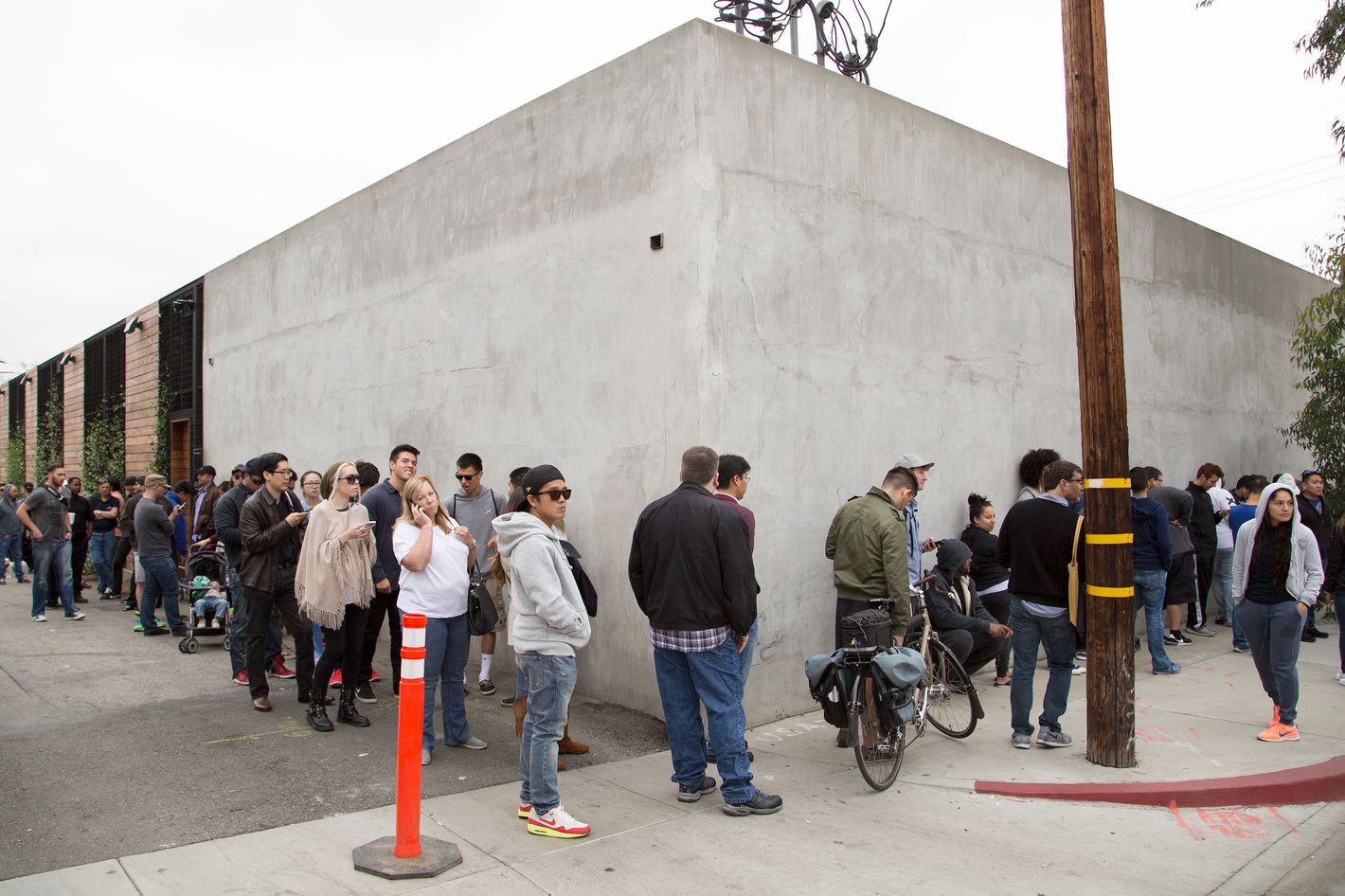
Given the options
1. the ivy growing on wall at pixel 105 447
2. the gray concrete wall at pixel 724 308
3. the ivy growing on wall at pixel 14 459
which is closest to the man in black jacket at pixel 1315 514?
the gray concrete wall at pixel 724 308

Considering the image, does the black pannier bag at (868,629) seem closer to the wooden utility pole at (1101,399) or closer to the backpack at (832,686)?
the backpack at (832,686)

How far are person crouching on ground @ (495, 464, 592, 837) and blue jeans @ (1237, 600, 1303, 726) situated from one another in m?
4.78

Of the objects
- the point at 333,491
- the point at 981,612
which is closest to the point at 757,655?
the point at 981,612

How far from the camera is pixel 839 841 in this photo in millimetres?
4949

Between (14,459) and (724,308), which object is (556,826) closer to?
(724,308)

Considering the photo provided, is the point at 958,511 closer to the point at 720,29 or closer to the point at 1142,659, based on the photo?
the point at 1142,659

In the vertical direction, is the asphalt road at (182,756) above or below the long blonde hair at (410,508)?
below

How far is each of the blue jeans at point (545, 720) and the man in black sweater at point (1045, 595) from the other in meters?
3.07

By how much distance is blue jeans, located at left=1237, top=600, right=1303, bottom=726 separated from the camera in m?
6.62

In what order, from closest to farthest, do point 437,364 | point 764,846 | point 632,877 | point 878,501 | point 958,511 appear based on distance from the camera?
point 632,877, point 764,846, point 878,501, point 958,511, point 437,364

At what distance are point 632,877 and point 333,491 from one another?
12.2 ft

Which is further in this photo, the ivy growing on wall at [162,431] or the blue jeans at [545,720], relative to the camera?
the ivy growing on wall at [162,431]

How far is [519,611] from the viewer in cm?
504

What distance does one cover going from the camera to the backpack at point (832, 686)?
5754 millimetres
